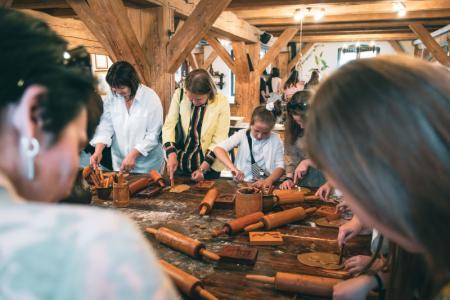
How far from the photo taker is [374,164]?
746 mm

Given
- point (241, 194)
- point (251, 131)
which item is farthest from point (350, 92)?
point (251, 131)

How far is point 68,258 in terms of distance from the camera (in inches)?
17.6

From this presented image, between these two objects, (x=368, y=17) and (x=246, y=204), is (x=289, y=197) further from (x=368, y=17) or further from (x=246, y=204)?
(x=368, y=17)

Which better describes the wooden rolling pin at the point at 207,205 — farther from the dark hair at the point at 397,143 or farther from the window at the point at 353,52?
the window at the point at 353,52

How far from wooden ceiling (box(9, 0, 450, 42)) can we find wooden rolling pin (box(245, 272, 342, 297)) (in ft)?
12.2

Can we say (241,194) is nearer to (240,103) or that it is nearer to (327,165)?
(327,165)

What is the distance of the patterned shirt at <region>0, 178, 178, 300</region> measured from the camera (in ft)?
1.45

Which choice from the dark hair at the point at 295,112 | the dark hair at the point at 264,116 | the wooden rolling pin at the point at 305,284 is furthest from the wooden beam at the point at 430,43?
the wooden rolling pin at the point at 305,284

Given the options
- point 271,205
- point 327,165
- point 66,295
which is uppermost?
point 327,165

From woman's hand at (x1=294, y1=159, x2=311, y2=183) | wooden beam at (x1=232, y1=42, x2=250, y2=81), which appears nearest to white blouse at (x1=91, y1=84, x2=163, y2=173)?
woman's hand at (x1=294, y1=159, x2=311, y2=183)

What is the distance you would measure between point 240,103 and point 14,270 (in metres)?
8.70

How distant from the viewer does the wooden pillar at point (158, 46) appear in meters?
4.38

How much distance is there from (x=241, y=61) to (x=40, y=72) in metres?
8.42

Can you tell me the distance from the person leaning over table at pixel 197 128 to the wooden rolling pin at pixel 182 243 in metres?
1.66
